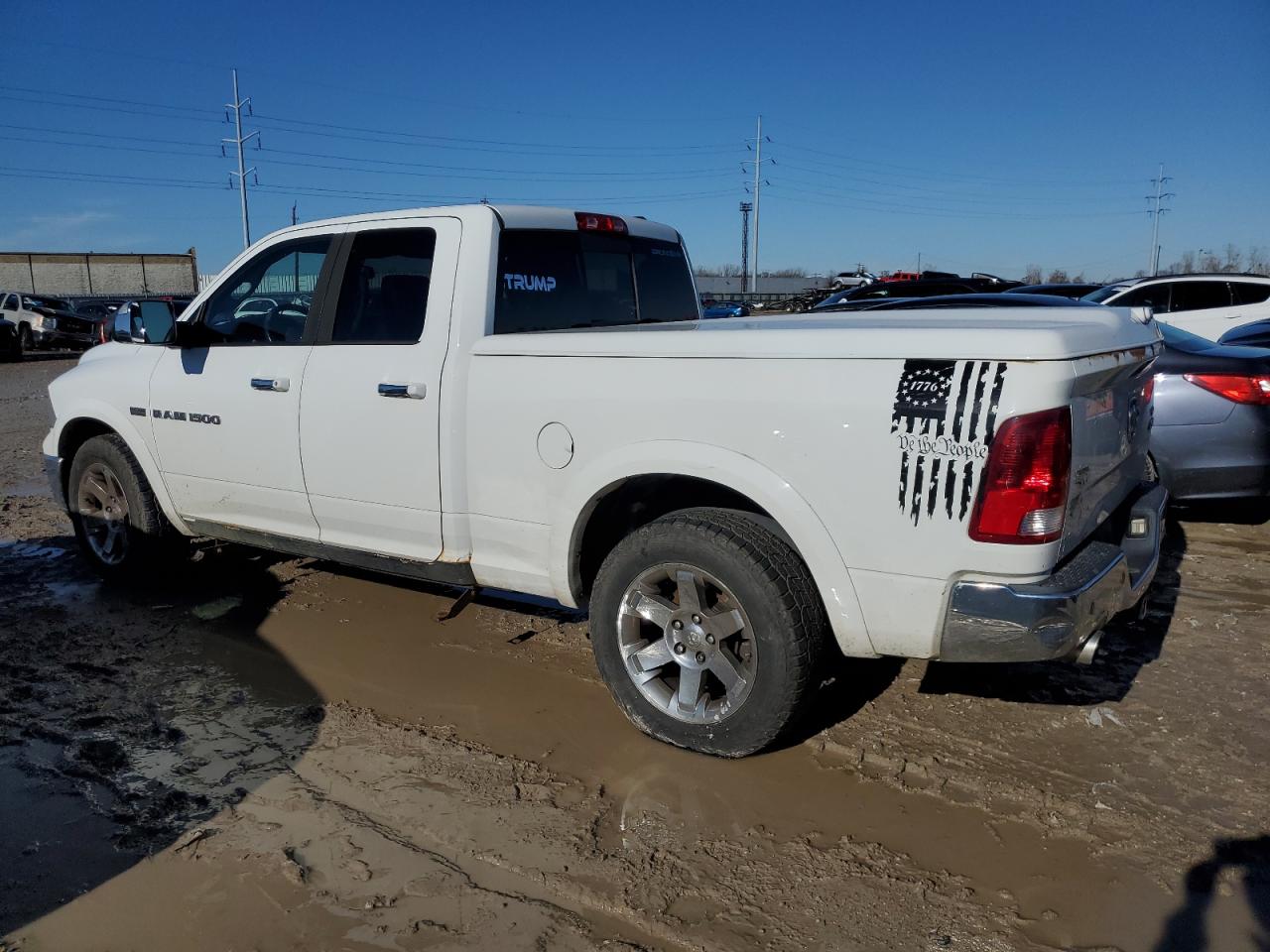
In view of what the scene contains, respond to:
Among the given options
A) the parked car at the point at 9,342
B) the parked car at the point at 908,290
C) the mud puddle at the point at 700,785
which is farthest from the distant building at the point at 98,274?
the mud puddle at the point at 700,785

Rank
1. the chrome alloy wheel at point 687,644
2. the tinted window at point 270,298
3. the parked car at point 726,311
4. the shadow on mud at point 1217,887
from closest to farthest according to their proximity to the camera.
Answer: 1. the shadow on mud at point 1217,887
2. the chrome alloy wheel at point 687,644
3. the tinted window at point 270,298
4. the parked car at point 726,311

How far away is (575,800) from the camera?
3.23 m

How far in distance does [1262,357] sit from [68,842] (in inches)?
269

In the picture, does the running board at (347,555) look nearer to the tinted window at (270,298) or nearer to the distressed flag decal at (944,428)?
the tinted window at (270,298)

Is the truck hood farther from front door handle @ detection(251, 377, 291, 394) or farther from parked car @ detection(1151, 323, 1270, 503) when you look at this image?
parked car @ detection(1151, 323, 1270, 503)

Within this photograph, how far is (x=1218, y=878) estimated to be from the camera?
108 inches

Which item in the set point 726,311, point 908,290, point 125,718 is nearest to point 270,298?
point 125,718

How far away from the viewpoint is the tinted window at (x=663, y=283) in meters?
4.95

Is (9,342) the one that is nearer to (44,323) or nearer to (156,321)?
(44,323)

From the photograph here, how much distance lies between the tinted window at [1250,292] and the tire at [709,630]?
42.9 ft

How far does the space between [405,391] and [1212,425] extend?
5024mm

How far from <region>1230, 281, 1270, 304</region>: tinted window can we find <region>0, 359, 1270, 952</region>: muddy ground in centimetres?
1034

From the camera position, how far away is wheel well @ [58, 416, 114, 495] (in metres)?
5.55

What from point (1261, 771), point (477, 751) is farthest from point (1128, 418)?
point (477, 751)
